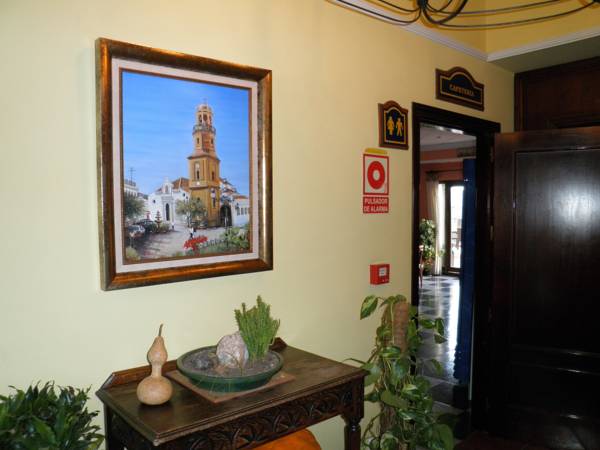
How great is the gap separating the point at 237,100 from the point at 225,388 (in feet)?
3.67

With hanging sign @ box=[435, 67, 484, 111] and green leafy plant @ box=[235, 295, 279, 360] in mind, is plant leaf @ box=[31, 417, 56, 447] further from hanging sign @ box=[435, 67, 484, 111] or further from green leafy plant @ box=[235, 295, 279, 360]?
hanging sign @ box=[435, 67, 484, 111]

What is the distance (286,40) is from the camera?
212 cm

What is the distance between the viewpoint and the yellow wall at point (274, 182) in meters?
1.46

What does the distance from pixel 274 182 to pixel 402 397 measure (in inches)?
44.8

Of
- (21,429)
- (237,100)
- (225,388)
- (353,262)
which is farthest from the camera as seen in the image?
(353,262)

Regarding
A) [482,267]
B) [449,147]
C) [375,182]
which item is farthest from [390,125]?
[449,147]

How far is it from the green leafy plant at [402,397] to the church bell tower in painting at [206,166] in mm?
946

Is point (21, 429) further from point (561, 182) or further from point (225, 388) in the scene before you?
point (561, 182)

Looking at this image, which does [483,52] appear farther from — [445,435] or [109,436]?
[109,436]

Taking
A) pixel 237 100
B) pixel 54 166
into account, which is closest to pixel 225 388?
pixel 54 166

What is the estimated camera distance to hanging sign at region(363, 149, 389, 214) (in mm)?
2494

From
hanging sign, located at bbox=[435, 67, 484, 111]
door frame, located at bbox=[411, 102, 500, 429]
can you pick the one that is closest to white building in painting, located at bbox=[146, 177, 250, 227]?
hanging sign, located at bbox=[435, 67, 484, 111]

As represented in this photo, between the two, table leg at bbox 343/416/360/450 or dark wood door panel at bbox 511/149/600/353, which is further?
dark wood door panel at bbox 511/149/600/353

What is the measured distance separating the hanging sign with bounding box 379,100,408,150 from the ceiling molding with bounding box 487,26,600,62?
1056 mm
